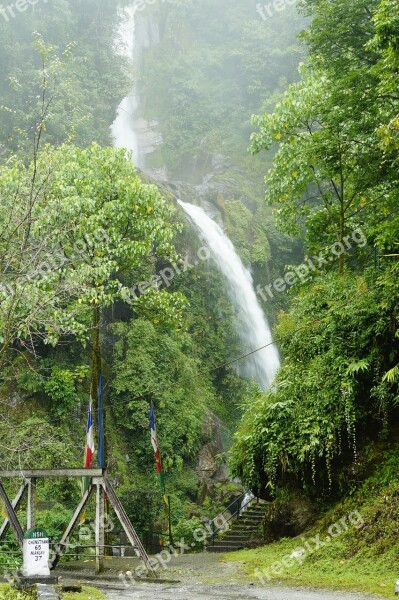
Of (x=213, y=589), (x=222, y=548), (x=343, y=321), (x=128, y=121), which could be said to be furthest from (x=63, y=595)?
(x=128, y=121)

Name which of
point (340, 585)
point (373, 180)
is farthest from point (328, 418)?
point (373, 180)

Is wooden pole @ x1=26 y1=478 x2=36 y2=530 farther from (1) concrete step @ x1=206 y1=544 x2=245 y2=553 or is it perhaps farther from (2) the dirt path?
(1) concrete step @ x1=206 y1=544 x2=245 y2=553

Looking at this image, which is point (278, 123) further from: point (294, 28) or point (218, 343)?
point (294, 28)

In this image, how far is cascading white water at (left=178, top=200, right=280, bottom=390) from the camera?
27.5 meters

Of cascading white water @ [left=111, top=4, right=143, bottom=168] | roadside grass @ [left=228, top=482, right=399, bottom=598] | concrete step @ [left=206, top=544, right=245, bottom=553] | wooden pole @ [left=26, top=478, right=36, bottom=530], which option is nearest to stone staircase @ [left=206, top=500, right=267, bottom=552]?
concrete step @ [left=206, top=544, right=245, bottom=553]

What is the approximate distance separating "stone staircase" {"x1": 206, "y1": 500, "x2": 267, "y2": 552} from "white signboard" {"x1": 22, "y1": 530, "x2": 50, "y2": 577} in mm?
7884

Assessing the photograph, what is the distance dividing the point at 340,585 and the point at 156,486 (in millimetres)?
11717

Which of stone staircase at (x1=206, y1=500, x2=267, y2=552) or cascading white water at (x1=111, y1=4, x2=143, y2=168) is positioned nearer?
stone staircase at (x1=206, y1=500, x2=267, y2=552)

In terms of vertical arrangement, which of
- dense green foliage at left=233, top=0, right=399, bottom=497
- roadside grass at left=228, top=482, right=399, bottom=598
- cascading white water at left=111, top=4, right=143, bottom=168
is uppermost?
cascading white water at left=111, top=4, right=143, bottom=168

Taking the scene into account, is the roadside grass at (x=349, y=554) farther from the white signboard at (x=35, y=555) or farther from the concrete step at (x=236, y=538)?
the concrete step at (x=236, y=538)

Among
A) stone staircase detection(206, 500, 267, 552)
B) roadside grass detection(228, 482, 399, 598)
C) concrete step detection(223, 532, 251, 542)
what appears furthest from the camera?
concrete step detection(223, 532, 251, 542)

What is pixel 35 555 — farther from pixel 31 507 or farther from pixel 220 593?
pixel 31 507

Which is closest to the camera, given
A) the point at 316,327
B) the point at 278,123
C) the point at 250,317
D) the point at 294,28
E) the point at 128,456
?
the point at 316,327

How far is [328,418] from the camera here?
11516 millimetres
